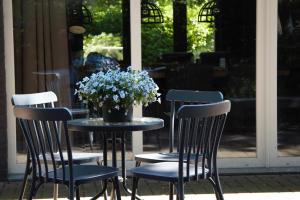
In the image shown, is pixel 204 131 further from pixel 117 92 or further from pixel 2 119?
pixel 2 119

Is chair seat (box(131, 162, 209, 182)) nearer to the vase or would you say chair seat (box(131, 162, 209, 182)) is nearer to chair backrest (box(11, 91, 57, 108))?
the vase

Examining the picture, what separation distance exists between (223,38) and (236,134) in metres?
0.88

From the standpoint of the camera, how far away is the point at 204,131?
13.1 feet

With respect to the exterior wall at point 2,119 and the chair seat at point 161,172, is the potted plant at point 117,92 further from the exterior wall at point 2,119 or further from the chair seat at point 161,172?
the exterior wall at point 2,119

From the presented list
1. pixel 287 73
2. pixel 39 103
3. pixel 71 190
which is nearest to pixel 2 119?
pixel 39 103

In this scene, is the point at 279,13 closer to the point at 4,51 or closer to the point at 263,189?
the point at 263,189

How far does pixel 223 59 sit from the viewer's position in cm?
599

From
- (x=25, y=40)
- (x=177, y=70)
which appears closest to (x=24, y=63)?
(x=25, y=40)

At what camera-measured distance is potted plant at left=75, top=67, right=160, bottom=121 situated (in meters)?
4.16

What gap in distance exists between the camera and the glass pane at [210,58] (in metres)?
5.86

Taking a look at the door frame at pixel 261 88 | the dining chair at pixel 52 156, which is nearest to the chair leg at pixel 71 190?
the dining chair at pixel 52 156

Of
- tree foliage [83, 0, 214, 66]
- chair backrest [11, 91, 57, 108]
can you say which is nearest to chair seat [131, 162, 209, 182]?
chair backrest [11, 91, 57, 108]

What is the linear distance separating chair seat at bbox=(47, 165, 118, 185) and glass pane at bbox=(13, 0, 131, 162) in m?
A: 1.75

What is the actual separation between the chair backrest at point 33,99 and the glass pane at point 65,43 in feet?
3.35
